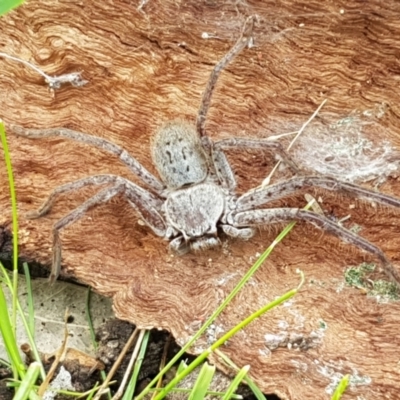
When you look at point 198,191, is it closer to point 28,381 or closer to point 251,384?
point 251,384

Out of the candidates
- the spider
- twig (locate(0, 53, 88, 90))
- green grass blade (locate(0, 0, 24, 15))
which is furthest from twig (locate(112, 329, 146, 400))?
green grass blade (locate(0, 0, 24, 15))

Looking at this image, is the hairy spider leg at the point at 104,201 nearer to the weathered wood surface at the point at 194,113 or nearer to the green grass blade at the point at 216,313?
the weathered wood surface at the point at 194,113

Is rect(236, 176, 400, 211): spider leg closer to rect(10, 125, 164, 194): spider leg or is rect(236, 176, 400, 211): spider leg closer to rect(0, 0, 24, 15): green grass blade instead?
rect(10, 125, 164, 194): spider leg

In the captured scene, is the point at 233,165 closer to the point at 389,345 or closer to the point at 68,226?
the point at 68,226

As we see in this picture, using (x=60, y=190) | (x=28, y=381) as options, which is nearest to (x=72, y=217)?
(x=60, y=190)

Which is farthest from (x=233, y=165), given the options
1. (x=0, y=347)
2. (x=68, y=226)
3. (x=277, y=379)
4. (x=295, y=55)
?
(x=0, y=347)

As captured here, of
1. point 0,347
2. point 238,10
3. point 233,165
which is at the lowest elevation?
point 0,347

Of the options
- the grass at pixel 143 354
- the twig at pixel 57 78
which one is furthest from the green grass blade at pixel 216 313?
the twig at pixel 57 78
